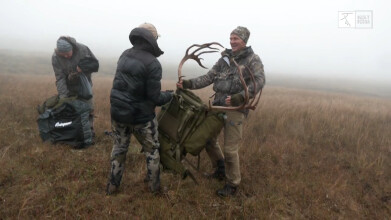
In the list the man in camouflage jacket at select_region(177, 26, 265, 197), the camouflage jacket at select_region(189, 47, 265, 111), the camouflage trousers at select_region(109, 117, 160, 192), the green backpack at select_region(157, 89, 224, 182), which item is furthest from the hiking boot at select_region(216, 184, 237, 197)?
the camouflage jacket at select_region(189, 47, 265, 111)

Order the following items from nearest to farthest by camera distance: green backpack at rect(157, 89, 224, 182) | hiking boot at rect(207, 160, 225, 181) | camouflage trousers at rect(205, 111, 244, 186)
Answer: green backpack at rect(157, 89, 224, 182) → camouflage trousers at rect(205, 111, 244, 186) → hiking boot at rect(207, 160, 225, 181)

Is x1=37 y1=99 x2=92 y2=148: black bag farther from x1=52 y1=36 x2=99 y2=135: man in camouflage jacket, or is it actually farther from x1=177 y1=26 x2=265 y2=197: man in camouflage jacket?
x1=177 y1=26 x2=265 y2=197: man in camouflage jacket

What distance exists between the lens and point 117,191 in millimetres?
4402

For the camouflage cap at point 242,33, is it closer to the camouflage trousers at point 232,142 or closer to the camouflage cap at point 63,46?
the camouflage trousers at point 232,142

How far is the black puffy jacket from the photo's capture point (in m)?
3.69

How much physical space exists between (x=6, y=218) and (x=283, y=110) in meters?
8.12

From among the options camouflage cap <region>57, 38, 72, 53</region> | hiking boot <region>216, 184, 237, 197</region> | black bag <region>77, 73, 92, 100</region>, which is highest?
camouflage cap <region>57, 38, 72, 53</region>

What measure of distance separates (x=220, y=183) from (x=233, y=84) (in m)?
1.80

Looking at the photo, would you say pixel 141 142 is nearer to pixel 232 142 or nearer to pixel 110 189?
pixel 110 189

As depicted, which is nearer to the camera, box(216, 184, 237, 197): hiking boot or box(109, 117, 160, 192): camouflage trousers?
box(109, 117, 160, 192): camouflage trousers

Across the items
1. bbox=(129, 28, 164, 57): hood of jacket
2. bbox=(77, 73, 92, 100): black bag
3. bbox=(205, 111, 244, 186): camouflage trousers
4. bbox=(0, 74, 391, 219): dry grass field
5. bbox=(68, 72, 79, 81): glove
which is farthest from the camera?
bbox=(77, 73, 92, 100): black bag

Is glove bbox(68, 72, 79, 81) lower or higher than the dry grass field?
higher

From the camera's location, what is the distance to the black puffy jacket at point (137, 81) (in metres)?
3.69

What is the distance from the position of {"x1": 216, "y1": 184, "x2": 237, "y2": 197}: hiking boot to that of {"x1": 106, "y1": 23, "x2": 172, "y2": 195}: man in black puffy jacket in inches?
46.9
